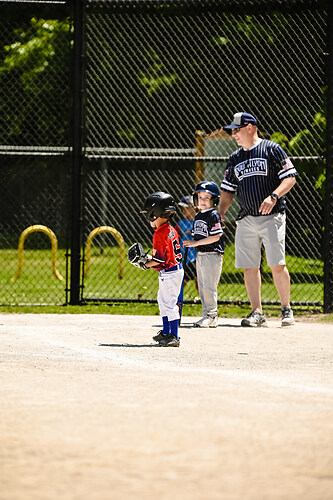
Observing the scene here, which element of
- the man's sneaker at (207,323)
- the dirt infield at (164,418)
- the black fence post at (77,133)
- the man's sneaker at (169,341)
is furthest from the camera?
the black fence post at (77,133)

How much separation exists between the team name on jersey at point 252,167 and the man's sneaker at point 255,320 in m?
1.26

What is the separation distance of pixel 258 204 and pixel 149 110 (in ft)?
33.5

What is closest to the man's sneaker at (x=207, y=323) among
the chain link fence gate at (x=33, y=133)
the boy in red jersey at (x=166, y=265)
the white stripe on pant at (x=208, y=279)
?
the white stripe on pant at (x=208, y=279)

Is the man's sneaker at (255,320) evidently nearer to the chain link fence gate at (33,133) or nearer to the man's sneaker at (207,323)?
the man's sneaker at (207,323)

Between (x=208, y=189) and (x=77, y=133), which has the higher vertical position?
(x=77, y=133)

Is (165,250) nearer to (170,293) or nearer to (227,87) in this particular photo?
(170,293)

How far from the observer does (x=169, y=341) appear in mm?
7629

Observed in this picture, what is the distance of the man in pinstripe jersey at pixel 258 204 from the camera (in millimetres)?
9133

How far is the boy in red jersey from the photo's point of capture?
7.66m

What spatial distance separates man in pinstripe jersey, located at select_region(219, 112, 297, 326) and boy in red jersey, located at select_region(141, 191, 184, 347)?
145cm

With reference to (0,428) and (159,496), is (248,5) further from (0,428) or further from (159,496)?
(159,496)

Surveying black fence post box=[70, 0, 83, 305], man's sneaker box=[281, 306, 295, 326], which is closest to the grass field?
black fence post box=[70, 0, 83, 305]

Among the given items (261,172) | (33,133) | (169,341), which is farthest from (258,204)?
(33,133)

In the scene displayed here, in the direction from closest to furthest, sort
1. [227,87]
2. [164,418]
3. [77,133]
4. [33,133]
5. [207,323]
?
[164,418] → [207,323] → [77,133] → [227,87] → [33,133]
